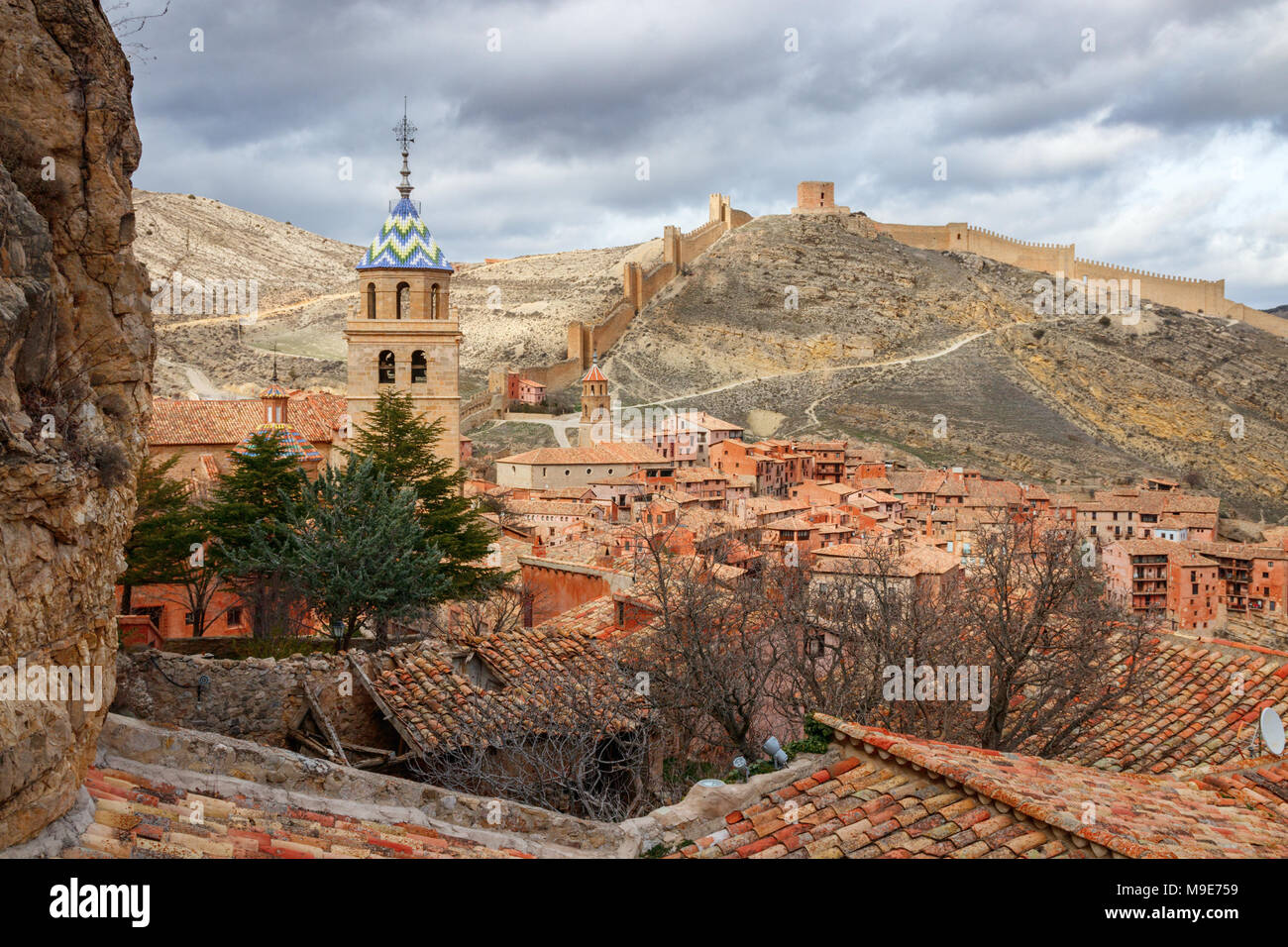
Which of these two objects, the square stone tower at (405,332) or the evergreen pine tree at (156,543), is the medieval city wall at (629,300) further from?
the evergreen pine tree at (156,543)

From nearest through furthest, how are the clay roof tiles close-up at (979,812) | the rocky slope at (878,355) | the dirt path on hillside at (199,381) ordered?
the clay roof tiles close-up at (979,812)
the dirt path on hillside at (199,381)
the rocky slope at (878,355)

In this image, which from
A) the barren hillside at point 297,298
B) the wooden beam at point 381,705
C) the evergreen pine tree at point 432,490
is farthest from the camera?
the barren hillside at point 297,298

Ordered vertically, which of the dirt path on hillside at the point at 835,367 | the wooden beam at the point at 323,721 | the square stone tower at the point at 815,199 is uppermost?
the square stone tower at the point at 815,199

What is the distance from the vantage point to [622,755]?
30.4 feet

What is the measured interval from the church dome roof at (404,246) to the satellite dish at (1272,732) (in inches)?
707

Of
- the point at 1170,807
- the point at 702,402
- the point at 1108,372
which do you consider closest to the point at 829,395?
the point at 702,402

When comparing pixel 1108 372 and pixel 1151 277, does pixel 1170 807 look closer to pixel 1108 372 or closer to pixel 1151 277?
pixel 1108 372

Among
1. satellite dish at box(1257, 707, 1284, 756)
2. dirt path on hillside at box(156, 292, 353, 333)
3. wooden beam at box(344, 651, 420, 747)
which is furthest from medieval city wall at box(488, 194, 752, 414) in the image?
satellite dish at box(1257, 707, 1284, 756)

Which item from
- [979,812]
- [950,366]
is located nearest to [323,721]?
[979,812]

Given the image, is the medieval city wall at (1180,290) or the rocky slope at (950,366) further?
the medieval city wall at (1180,290)

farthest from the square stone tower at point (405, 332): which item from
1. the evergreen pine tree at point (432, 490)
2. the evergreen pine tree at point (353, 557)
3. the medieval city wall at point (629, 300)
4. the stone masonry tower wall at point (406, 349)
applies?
the medieval city wall at point (629, 300)

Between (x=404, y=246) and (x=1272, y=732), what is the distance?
18.5 m

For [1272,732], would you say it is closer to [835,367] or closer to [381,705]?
[381,705]

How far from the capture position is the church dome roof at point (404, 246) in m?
21.7
